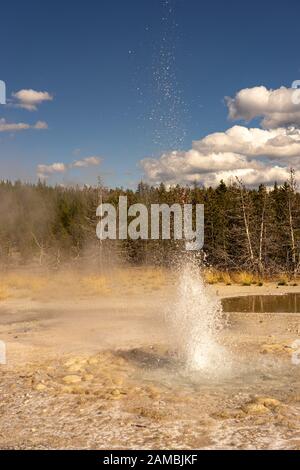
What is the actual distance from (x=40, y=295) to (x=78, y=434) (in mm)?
17899

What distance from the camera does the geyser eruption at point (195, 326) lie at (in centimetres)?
1104

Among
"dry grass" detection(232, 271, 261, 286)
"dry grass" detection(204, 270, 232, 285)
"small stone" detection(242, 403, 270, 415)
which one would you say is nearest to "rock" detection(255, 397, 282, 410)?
"small stone" detection(242, 403, 270, 415)

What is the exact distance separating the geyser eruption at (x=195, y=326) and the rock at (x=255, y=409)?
2624 millimetres

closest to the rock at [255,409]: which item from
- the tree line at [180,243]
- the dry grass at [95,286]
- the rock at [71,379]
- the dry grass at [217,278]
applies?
the rock at [71,379]

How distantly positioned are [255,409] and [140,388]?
224 centimetres

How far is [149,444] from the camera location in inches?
265

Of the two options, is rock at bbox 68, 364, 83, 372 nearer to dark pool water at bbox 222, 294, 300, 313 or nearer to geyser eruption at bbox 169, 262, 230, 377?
geyser eruption at bbox 169, 262, 230, 377

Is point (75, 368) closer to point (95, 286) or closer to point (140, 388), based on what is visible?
point (140, 388)

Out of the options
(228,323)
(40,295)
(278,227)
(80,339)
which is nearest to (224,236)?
(278,227)

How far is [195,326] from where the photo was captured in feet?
39.3

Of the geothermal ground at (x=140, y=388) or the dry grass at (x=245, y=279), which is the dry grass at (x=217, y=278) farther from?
the geothermal ground at (x=140, y=388)

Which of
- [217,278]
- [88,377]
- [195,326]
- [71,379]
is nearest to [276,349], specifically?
[195,326]

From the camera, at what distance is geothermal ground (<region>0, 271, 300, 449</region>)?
278 inches
